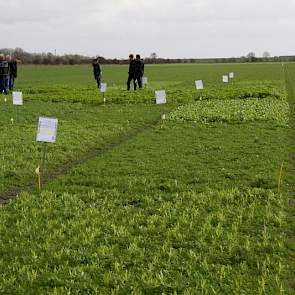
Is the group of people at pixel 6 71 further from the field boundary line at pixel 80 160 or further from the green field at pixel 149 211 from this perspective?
the field boundary line at pixel 80 160

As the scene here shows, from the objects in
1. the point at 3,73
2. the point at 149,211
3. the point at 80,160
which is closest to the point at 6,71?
the point at 3,73

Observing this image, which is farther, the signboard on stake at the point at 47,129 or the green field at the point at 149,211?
the signboard on stake at the point at 47,129

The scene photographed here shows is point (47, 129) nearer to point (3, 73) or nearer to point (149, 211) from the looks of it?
point (149, 211)

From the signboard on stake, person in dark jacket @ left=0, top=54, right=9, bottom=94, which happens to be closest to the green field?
the signboard on stake

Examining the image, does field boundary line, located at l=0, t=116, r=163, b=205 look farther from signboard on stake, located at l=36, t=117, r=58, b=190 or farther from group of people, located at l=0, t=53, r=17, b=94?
group of people, located at l=0, t=53, r=17, b=94

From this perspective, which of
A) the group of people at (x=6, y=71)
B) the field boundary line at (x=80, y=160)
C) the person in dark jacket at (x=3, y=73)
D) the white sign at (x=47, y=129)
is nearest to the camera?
the field boundary line at (x=80, y=160)

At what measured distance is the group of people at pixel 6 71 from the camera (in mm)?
32188

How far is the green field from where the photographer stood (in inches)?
262

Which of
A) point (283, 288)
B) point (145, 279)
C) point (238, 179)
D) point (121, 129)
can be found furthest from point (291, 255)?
point (121, 129)

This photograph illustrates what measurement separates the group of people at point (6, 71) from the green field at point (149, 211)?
13.9 meters

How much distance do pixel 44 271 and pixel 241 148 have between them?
31.5 feet

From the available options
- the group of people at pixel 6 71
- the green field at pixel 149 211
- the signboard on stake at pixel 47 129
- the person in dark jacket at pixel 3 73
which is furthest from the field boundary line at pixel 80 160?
the group of people at pixel 6 71

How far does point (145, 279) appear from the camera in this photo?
6.58m

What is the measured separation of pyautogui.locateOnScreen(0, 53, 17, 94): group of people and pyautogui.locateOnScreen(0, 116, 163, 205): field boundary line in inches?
560
